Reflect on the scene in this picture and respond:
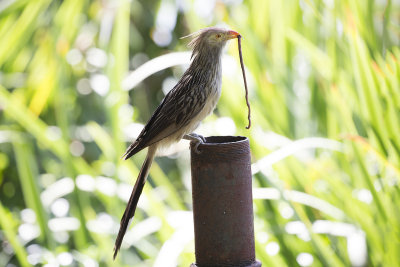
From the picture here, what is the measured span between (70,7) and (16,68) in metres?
0.51

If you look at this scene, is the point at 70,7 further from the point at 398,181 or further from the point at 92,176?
the point at 398,181

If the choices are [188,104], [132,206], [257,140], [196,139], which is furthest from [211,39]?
[257,140]

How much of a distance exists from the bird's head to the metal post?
494 millimetres

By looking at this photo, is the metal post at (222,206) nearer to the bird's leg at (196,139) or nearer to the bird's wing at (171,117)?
the bird's leg at (196,139)

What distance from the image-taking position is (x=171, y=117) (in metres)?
2.12

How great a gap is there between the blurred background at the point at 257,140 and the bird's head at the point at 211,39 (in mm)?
439

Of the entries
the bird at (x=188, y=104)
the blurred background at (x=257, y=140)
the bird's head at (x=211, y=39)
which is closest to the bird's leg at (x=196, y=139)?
the bird at (x=188, y=104)

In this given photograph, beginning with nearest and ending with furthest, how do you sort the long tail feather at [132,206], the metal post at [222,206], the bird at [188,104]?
the metal post at [222,206]
the long tail feather at [132,206]
the bird at [188,104]

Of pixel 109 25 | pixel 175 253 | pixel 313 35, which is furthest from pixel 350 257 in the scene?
pixel 109 25

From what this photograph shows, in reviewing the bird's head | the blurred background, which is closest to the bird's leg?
the bird's head

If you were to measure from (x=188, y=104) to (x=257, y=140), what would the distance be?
3.19ft

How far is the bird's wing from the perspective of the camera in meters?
2.10

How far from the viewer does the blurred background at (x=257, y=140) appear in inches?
105

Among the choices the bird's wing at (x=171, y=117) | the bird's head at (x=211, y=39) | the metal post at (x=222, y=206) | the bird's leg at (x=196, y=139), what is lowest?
the metal post at (x=222, y=206)
